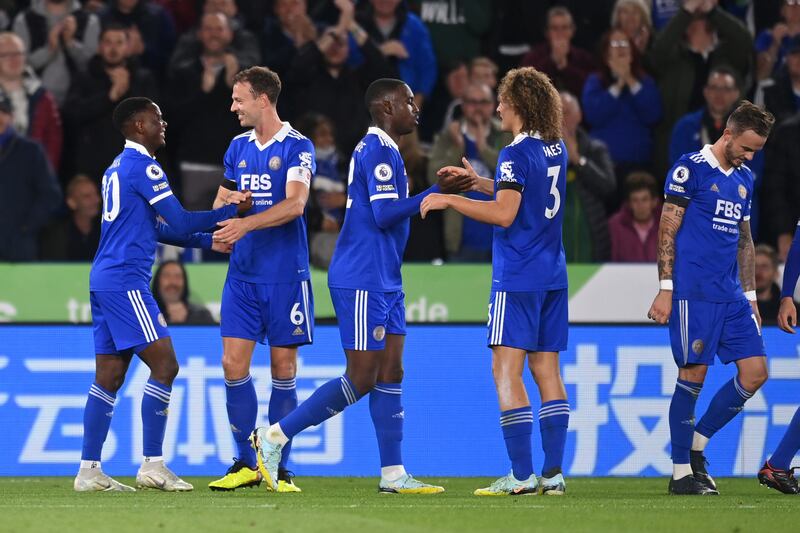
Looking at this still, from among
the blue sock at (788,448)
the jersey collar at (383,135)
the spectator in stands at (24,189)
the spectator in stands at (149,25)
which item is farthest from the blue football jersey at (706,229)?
the spectator in stands at (149,25)

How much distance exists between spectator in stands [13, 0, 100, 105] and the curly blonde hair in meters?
6.58

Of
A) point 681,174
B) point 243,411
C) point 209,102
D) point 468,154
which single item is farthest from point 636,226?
point 243,411

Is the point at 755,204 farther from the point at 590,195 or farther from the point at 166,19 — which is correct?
the point at 166,19

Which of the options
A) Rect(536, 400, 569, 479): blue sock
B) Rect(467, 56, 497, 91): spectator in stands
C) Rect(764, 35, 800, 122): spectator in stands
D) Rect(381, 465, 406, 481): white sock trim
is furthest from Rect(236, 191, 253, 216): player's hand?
Rect(764, 35, 800, 122): spectator in stands

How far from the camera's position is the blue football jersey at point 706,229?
8648 mm

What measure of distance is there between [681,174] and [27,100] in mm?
7040

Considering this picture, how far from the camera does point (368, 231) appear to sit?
8.46 m

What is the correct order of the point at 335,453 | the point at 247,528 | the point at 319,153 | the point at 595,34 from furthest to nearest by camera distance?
the point at 595,34 → the point at 319,153 → the point at 335,453 → the point at 247,528

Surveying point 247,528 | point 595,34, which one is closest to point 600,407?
point 247,528

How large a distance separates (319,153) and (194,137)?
147cm

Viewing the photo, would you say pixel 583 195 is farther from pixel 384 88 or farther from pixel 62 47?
pixel 62 47

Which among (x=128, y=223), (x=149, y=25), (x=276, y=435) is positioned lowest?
(x=276, y=435)

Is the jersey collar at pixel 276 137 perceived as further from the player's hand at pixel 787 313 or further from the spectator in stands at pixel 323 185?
the spectator in stands at pixel 323 185

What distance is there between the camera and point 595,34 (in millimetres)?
14984
